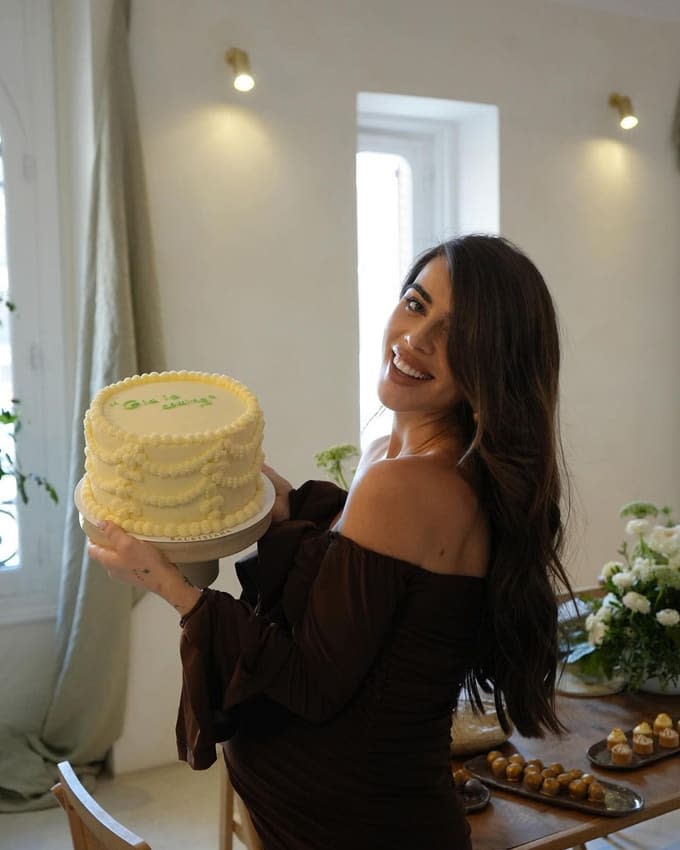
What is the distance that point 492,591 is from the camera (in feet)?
4.03

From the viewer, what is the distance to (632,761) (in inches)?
62.9

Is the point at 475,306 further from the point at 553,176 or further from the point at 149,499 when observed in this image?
the point at 553,176

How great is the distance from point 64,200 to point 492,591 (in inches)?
96.6

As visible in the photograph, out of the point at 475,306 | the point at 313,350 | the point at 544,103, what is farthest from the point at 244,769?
the point at 544,103

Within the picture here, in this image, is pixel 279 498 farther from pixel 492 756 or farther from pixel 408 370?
pixel 492 756

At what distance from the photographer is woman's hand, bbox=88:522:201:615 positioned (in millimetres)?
1150

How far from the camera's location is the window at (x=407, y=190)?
147 inches

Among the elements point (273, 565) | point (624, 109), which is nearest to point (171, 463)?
point (273, 565)

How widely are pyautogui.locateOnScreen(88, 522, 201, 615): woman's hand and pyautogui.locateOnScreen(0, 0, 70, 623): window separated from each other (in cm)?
205

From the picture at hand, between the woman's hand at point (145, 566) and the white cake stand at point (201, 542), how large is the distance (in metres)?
0.02

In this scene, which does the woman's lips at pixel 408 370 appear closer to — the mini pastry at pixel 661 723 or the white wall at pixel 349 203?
the mini pastry at pixel 661 723

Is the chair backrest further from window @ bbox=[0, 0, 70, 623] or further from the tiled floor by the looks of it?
window @ bbox=[0, 0, 70, 623]

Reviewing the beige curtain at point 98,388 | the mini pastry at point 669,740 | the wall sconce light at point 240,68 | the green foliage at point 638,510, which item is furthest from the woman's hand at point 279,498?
the wall sconce light at point 240,68

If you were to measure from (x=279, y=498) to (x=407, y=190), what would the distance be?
8.86 feet
